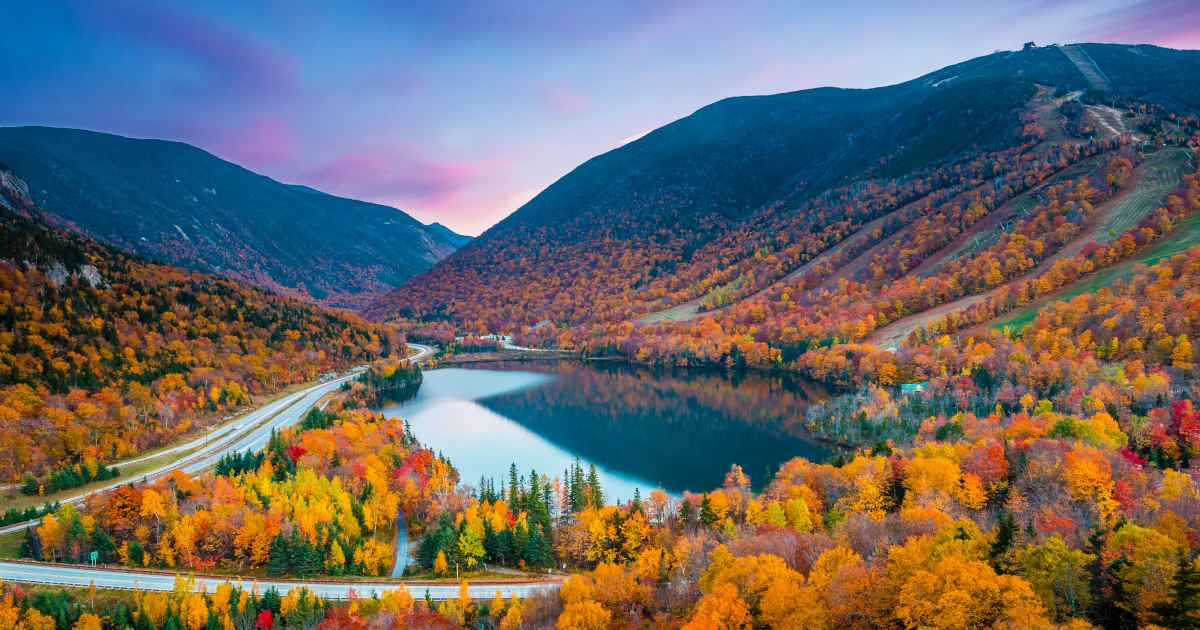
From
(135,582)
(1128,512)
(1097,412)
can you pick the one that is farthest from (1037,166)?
(135,582)

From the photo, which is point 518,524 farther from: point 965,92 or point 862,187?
point 965,92

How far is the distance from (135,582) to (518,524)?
19855 mm

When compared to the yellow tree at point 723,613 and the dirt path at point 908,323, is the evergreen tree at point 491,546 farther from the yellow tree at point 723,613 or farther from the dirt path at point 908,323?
the dirt path at point 908,323

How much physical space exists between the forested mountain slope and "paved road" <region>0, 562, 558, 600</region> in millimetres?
15407

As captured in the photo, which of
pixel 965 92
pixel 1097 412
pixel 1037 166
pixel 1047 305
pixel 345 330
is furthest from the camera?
pixel 965 92

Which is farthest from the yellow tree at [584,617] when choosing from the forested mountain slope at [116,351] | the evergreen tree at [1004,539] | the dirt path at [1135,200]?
the dirt path at [1135,200]

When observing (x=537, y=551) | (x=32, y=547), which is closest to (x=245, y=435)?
(x=32, y=547)

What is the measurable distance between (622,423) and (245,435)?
141ft

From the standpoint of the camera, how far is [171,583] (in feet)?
109

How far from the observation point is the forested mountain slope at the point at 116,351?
52281 mm

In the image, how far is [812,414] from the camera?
235ft

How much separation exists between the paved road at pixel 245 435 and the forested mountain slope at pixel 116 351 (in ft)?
10.4

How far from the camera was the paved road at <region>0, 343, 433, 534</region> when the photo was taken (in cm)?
4806

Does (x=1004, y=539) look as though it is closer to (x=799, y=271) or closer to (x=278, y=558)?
(x=278, y=558)
